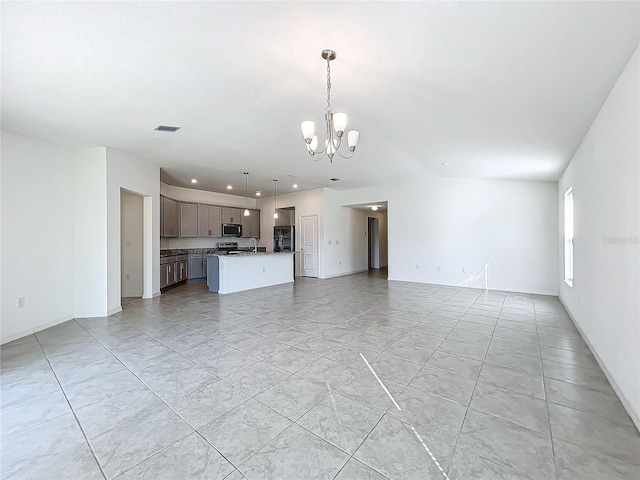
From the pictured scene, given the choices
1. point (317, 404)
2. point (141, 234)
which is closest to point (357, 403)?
point (317, 404)

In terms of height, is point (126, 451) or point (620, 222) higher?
point (620, 222)

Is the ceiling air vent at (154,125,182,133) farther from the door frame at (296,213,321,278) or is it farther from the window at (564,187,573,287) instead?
the window at (564,187,573,287)

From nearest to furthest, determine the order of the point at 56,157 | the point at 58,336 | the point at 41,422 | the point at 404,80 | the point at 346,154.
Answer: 1. the point at 41,422
2. the point at 404,80
3. the point at 58,336
4. the point at 56,157
5. the point at 346,154

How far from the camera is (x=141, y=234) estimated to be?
18.9 feet

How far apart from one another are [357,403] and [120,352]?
2.66m

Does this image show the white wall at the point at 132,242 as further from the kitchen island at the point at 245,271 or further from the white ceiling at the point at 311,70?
the white ceiling at the point at 311,70

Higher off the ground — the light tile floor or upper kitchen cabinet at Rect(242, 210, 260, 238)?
upper kitchen cabinet at Rect(242, 210, 260, 238)

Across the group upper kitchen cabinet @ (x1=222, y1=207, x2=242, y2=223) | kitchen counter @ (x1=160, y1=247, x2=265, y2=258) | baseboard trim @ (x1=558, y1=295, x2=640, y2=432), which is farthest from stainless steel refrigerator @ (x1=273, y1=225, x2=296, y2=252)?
baseboard trim @ (x1=558, y1=295, x2=640, y2=432)

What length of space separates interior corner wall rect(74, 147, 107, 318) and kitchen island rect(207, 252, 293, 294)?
2264 millimetres

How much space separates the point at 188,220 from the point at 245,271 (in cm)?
262

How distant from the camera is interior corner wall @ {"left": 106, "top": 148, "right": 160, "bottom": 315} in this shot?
4.45m

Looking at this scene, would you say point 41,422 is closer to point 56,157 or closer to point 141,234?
point 56,157

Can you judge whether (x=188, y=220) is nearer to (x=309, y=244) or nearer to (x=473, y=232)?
(x=309, y=244)

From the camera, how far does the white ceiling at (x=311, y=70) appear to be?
175cm
